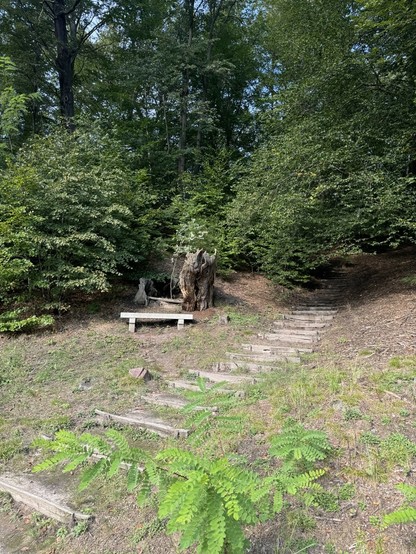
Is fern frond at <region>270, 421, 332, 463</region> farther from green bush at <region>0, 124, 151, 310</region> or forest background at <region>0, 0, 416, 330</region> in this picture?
green bush at <region>0, 124, 151, 310</region>

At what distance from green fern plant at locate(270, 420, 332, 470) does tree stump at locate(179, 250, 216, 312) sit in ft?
16.9

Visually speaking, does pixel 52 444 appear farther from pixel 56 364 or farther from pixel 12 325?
pixel 12 325

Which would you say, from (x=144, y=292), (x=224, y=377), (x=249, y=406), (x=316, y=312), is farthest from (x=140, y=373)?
(x=316, y=312)

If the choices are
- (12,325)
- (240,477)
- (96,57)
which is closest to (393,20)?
(240,477)

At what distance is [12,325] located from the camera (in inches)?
248

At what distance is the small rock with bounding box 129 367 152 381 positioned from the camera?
495 cm

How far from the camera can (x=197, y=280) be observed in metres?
7.62

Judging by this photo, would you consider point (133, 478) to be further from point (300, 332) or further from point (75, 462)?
point (300, 332)

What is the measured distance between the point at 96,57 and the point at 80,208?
9.83 metres

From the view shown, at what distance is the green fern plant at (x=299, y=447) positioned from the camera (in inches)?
87.1

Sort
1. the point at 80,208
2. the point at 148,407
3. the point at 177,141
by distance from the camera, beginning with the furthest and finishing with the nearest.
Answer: the point at 177,141
the point at 80,208
the point at 148,407

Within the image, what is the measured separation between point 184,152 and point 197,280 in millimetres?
6544

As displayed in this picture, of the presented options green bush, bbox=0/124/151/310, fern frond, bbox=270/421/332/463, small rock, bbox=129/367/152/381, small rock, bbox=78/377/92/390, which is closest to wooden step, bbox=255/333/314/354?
small rock, bbox=129/367/152/381

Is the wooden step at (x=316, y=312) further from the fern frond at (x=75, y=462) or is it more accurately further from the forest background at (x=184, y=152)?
the fern frond at (x=75, y=462)
